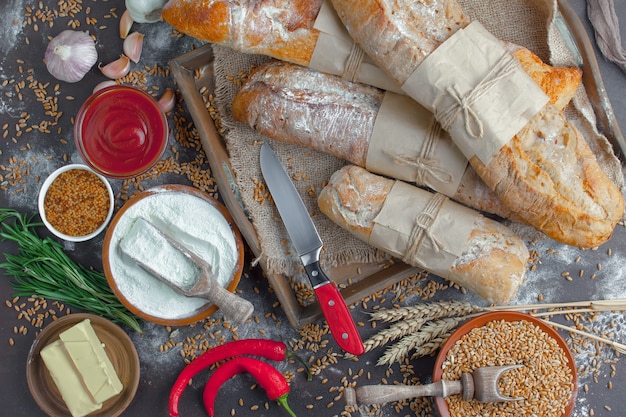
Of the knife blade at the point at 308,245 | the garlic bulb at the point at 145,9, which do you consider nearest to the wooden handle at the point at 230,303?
the knife blade at the point at 308,245

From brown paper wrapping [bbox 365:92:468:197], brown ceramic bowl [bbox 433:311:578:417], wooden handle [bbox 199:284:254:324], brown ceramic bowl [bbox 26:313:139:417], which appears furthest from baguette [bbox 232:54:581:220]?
brown ceramic bowl [bbox 26:313:139:417]

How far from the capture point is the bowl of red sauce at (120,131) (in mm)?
2541

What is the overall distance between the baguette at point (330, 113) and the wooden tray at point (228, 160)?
0.21m

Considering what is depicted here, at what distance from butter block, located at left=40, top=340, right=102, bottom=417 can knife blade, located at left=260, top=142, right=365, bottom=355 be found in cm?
116

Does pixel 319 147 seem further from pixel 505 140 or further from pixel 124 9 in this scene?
pixel 124 9

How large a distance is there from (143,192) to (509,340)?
6.18 feet

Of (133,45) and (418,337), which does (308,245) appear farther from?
(133,45)

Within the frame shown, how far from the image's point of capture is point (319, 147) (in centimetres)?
254

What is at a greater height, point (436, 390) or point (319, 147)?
point (319, 147)

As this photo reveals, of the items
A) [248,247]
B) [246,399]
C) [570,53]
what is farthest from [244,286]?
[570,53]

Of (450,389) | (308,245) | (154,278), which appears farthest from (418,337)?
(154,278)

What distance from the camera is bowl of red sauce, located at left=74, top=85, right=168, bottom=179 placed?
2.54 m

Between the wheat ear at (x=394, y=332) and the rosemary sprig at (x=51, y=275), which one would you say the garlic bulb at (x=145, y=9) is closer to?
the rosemary sprig at (x=51, y=275)

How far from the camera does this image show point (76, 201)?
2703 millimetres
